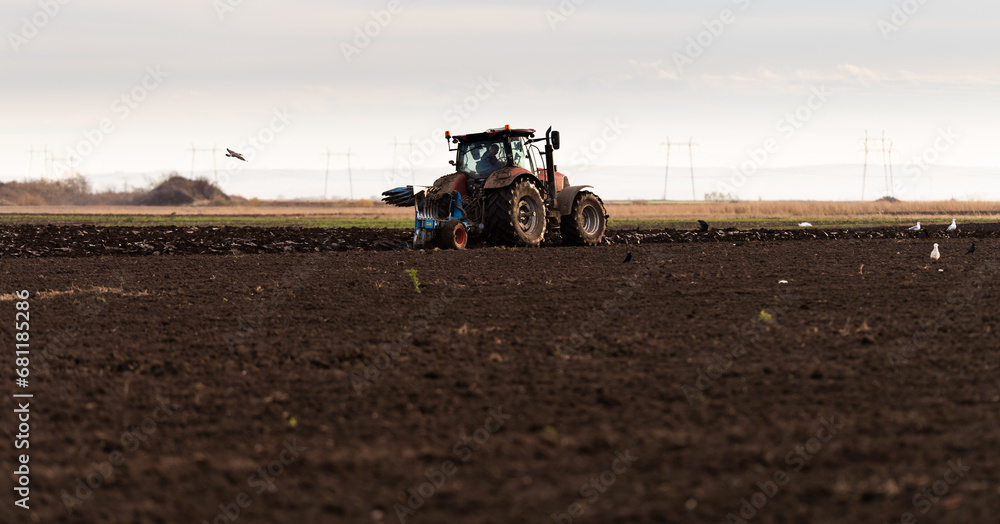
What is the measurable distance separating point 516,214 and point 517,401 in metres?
13.0

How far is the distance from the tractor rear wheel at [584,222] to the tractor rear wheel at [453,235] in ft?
9.12

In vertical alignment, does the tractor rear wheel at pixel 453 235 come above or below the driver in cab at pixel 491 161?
below

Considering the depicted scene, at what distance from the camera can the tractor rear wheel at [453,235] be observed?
63.5 ft

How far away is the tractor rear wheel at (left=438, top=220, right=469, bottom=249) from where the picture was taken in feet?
→ 63.5

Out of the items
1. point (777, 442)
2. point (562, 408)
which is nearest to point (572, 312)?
point (562, 408)

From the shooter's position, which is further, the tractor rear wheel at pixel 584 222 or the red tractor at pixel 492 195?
the tractor rear wheel at pixel 584 222

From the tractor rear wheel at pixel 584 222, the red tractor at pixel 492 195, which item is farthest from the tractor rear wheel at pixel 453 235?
the tractor rear wheel at pixel 584 222

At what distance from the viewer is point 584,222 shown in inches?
869

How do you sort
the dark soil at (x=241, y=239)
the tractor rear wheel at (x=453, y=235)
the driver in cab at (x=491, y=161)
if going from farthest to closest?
the dark soil at (x=241, y=239)
the driver in cab at (x=491, y=161)
the tractor rear wheel at (x=453, y=235)

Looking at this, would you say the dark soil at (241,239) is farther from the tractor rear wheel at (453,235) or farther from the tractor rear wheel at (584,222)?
the tractor rear wheel at (453,235)

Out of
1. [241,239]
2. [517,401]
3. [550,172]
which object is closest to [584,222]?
[550,172]

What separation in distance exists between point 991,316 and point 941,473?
556cm

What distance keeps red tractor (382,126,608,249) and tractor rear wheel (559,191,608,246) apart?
0.38ft

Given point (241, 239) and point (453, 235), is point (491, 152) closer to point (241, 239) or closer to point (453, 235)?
point (453, 235)
